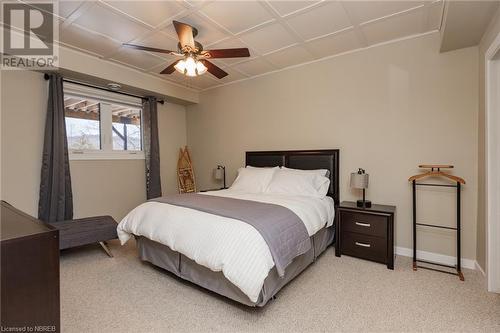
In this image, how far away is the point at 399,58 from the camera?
9.55 ft

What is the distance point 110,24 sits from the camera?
259 centimetres

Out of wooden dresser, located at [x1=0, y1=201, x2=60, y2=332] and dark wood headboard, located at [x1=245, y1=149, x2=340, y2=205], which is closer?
wooden dresser, located at [x1=0, y1=201, x2=60, y2=332]

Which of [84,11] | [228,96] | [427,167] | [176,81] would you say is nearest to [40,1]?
[84,11]

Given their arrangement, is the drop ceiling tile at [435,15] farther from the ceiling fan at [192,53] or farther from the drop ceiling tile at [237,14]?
the ceiling fan at [192,53]

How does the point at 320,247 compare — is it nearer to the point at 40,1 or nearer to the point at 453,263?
the point at 453,263

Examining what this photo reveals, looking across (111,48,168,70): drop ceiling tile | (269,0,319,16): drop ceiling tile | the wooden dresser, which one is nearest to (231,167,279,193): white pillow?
(269,0,319,16): drop ceiling tile

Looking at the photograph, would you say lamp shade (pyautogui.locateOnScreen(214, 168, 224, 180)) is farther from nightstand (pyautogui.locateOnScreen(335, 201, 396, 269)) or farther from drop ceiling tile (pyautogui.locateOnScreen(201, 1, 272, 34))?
drop ceiling tile (pyautogui.locateOnScreen(201, 1, 272, 34))

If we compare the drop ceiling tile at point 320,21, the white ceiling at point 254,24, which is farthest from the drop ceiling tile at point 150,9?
the drop ceiling tile at point 320,21

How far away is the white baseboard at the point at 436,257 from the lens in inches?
102

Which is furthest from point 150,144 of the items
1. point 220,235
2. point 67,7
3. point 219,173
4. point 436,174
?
point 436,174

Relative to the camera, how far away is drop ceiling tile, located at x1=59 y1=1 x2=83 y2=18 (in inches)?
88.3

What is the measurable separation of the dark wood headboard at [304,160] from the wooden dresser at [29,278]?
301 centimetres

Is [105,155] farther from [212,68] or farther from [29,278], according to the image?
[29,278]

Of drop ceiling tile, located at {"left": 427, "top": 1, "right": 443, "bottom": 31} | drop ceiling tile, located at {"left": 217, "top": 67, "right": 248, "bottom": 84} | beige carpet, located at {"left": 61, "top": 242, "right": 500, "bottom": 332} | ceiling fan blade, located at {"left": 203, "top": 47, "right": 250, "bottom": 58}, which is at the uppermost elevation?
drop ceiling tile, located at {"left": 217, "top": 67, "right": 248, "bottom": 84}
